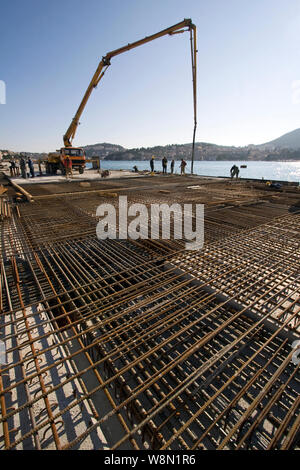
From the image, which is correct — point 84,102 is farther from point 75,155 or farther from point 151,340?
point 151,340

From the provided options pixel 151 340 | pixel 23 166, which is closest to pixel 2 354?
pixel 151 340

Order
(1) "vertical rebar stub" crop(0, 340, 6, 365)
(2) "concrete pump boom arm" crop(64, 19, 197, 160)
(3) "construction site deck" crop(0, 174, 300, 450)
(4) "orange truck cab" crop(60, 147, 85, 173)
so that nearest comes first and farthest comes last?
(3) "construction site deck" crop(0, 174, 300, 450)
(1) "vertical rebar stub" crop(0, 340, 6, 365)
(2) "concrete pump boom arm" crop(64, 19, 197, 160)
(4) "orange truck cab" crop(60, 147, 85, 173)

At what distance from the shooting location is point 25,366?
8.18ft

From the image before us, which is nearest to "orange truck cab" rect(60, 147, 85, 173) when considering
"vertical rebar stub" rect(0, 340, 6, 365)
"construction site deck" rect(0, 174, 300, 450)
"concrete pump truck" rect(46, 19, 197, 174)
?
"concrete pump truck" rect(46, 19, 197, 174)

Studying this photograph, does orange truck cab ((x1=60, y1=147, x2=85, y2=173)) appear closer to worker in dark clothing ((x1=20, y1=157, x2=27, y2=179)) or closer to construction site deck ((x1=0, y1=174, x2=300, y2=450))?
worker in dark clothing ((x1=20, y1=157, x2=27, y2=179))

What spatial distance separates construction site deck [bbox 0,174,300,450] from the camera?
1.92 metres

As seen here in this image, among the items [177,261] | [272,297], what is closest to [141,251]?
[177,261]

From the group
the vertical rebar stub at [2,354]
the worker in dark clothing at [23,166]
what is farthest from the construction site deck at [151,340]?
the worker in dark clothing at [23,166]

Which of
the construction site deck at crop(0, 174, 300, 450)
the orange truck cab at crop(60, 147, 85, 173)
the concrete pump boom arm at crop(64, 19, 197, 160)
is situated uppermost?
the concrete pump boom arm at crop(64, 19, 197, 160)

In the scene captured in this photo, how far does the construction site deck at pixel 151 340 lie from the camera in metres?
1.92

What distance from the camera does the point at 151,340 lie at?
287 cm

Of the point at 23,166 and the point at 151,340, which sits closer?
the point at 151,340

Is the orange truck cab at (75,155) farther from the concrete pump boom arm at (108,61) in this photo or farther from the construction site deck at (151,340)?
the construction site deck at (151,340)

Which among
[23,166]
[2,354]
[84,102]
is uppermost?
[84,102]
